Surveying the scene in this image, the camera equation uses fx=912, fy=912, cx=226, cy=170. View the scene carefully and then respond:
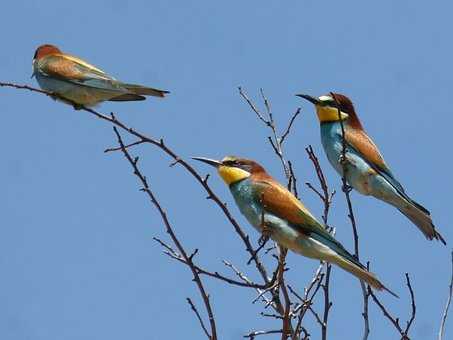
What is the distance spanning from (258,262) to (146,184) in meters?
0.45

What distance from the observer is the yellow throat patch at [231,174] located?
12.2 ft

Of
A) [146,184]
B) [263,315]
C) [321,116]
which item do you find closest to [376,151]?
[321,116]

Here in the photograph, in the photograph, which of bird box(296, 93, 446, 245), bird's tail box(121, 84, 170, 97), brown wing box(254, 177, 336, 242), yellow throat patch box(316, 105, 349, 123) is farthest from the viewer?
yellow throat patch box(316, 105, 349, 123)

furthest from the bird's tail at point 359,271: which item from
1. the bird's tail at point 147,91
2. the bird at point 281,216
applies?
the bird's tail at point 147,91

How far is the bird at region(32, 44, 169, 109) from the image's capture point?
4.36 meters

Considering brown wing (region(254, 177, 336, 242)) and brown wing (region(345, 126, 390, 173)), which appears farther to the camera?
brown wing (region(345, 126, 390, 173))

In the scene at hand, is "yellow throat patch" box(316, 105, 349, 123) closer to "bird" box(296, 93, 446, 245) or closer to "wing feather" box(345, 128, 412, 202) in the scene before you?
"bird" box(296, 93, 446, 245)

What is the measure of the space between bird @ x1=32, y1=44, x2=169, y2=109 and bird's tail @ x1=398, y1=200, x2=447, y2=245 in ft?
4.72

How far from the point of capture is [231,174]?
3746 mm

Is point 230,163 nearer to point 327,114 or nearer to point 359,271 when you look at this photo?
point 359,271

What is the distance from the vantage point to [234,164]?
376 cm

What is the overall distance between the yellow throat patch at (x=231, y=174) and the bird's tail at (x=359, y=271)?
2.06 ft

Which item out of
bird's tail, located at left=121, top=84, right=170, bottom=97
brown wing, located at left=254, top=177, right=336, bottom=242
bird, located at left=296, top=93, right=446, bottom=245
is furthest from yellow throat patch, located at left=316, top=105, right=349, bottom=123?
brown wing, located at left=254, top=177, right=336, bottom=242

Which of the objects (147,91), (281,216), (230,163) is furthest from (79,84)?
(281,216)
